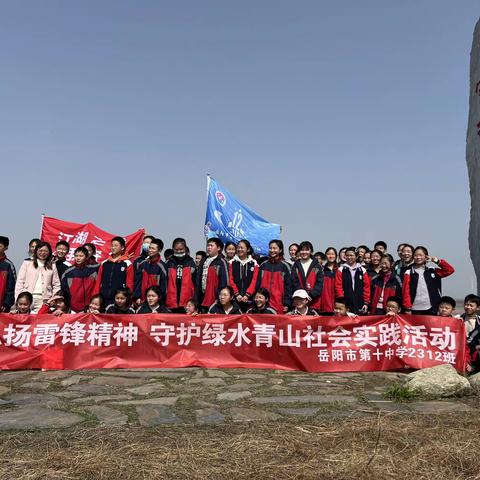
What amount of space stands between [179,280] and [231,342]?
1738mm

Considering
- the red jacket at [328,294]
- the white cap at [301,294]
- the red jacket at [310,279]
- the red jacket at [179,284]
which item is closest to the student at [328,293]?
the red jacket at [328,294]

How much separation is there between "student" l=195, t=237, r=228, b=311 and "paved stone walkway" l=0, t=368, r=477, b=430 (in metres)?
1.80

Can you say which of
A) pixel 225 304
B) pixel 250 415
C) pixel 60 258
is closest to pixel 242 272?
pixel 225 304

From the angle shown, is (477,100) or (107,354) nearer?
(107,354)

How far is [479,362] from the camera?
7129mm

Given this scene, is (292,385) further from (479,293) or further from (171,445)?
(479,293)

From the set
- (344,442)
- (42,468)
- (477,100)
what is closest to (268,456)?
(344,442)

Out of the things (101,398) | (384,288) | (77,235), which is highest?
(77,235)

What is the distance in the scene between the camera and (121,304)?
7.99 m

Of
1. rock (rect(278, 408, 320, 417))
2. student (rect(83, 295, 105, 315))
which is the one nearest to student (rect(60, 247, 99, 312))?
student (rect(83, 295, 105, 315))

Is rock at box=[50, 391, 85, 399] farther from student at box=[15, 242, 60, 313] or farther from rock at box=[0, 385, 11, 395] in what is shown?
student at box=[15, 242, 60, 313]

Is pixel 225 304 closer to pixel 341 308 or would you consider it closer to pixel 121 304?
pixel 121 304

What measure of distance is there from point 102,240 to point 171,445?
1082 cm

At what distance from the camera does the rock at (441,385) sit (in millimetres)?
5195
